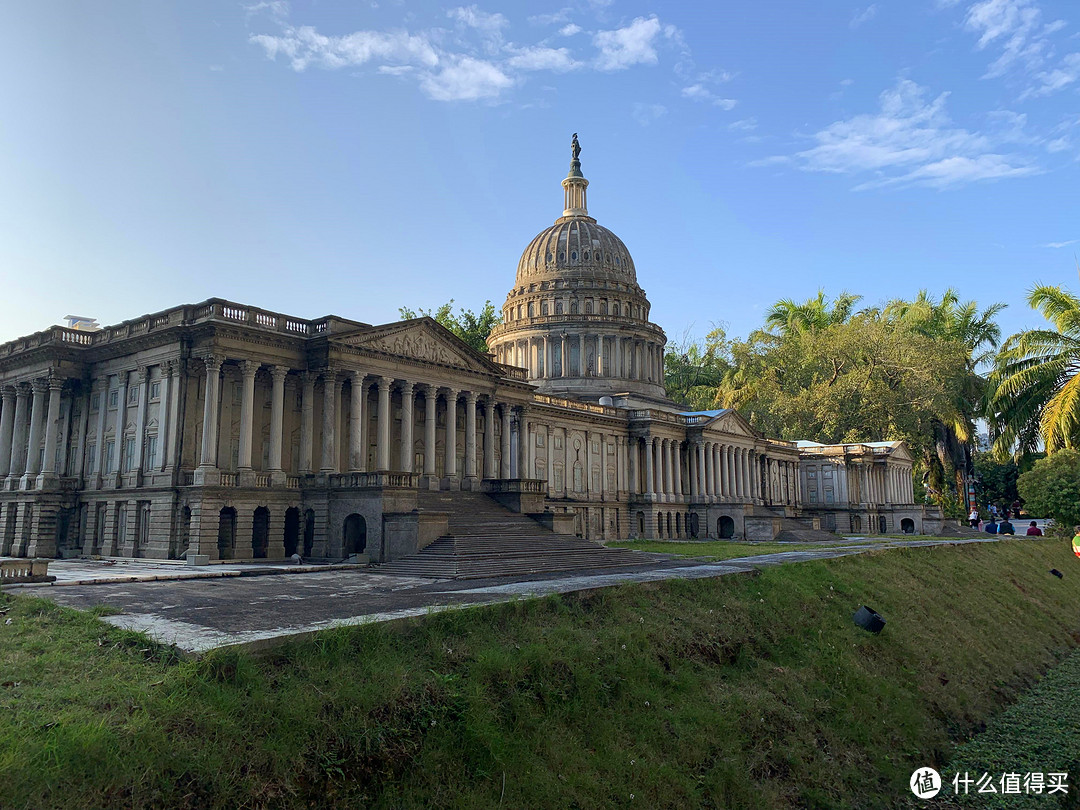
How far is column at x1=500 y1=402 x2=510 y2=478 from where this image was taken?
54.1 meters

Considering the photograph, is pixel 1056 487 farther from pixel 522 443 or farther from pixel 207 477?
pixel 207 477

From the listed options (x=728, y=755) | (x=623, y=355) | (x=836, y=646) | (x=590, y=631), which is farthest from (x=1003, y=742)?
(x=623, y=355)

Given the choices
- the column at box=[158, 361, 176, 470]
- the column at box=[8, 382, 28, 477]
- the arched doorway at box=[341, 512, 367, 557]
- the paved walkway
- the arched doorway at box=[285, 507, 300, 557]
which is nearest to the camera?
the paved walkway

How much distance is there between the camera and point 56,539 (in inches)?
1740

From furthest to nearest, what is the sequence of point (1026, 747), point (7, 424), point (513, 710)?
point (7, 424) < point (1026, 747) < point (513, 710)

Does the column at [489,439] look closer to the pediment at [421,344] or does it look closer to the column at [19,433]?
the pediment at [421,344]

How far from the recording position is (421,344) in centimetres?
4716

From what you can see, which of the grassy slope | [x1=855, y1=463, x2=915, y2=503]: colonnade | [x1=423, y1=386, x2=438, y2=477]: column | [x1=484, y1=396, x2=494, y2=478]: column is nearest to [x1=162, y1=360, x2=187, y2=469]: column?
[x1=423, y1=386, x2=438, y2=477]: column

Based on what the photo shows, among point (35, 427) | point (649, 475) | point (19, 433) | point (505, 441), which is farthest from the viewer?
point (649, 475)

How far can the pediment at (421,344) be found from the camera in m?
43.8

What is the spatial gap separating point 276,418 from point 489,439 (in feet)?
52.0

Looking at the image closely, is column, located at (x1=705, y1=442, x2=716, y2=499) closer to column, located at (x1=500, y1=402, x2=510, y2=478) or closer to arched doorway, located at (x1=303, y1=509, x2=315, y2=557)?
column, located at (x1=500, y1=402, x2=510, y2=478)

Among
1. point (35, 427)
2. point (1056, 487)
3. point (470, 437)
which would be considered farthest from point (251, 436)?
point (1056, 487)

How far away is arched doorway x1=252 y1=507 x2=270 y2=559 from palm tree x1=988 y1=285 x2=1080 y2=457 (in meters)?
47.8
